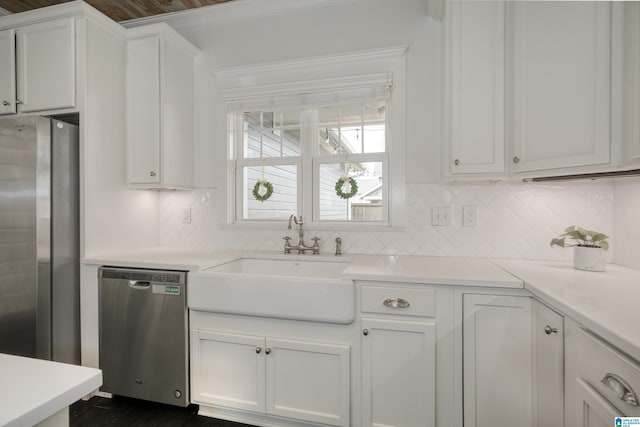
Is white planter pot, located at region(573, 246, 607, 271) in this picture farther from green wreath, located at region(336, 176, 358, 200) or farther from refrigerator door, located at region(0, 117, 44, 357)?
refrigerator door, located at region(0, 117, 44, 357)

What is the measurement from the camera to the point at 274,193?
2.57 metres

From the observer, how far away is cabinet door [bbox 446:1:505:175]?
5.66 ft

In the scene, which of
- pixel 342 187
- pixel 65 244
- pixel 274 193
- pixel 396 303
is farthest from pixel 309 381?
pixel 65 244

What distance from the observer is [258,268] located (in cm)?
233

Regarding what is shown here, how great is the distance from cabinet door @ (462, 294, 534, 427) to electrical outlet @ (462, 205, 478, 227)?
2.51ft

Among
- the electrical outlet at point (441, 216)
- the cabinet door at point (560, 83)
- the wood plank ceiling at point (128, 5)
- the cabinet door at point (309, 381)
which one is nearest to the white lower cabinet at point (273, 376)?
the cabinet door at point (309, 381)

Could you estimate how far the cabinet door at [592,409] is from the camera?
865mm

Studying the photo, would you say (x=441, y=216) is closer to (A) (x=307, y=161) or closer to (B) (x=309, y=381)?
(A) (x=307, y=161)

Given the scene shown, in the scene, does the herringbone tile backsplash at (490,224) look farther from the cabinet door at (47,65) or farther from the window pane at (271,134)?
the cabinet door at (47,65)

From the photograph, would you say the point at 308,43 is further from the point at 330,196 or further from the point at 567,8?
the point at 567,8

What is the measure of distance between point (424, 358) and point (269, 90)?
208 cm

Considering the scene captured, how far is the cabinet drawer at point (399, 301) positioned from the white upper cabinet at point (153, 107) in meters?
1.69

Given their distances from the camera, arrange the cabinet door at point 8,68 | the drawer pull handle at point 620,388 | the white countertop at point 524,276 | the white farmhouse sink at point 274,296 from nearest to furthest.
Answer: the drawer pull handle at point 620,388 → the white countertop at point 524,276 → the white farmhouse sink at point 274,296 → the cabinet door at point 8,68

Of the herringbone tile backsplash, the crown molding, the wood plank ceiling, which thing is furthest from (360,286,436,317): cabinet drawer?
the wood plank ceiling
